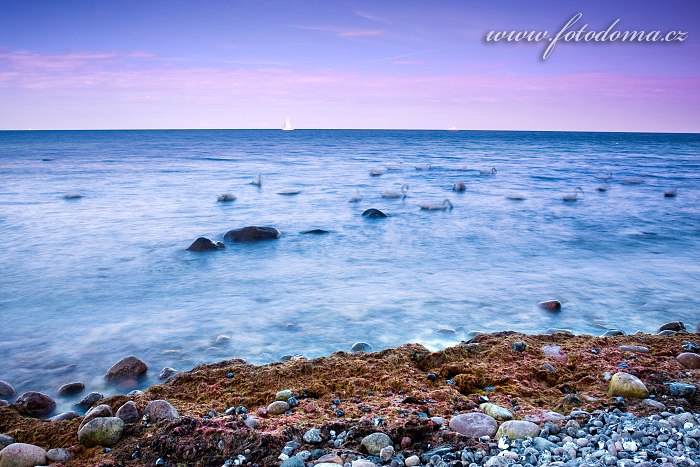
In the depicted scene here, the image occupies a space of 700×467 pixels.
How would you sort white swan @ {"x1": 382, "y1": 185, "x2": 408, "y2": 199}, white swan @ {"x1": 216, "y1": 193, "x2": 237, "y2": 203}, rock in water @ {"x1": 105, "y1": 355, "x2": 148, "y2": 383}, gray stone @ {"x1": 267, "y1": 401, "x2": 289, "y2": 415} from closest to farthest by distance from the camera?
gray stone @ {"x1": 267, "y1": 401, "x2": 289, "y2": 415} < rock in water @ {"x1": 105, "y1": 355, "x2": 148, "y2": 383} < white swan @ {"x1": 216, "y1": 193, "x2": 237, "y2": 203} < white swan @ {"x1": 382, "y1": 185, "x2": 408, "y2": 199}

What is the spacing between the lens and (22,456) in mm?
3479

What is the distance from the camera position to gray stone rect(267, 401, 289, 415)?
4223 mm

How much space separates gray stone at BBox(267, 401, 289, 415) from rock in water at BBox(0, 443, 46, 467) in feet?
5.39

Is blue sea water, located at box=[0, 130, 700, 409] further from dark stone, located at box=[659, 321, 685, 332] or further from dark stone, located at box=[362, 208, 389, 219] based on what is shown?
dark stone, located at box=[362, 208, 389, 219]

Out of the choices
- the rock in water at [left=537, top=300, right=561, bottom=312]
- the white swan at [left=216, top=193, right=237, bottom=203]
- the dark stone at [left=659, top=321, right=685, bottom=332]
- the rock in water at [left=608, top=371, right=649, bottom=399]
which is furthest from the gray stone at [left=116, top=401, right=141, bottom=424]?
the white swan at [left=216, top=193, right=237, bottom=203]

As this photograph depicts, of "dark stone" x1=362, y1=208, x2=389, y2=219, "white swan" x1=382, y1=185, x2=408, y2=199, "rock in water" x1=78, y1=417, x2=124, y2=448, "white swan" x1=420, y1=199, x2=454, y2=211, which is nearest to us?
"rock in water" x1=78, y1=417, x2=124, y2=448

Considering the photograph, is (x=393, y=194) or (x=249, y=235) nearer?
(x=249, y=235)

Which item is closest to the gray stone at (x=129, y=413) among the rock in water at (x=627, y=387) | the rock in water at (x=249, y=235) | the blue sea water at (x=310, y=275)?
the blue sea water at (x=310, y=275)

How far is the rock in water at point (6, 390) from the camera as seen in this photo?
17.3 feet

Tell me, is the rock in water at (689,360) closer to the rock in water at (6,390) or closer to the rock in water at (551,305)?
the rock in water at (551,305)

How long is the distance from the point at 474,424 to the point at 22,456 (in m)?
3.19

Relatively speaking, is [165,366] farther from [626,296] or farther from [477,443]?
[626,296]

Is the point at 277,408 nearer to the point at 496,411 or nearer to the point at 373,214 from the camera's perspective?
the point at 496,411

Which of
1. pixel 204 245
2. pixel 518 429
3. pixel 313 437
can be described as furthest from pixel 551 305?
pixel 204 245
